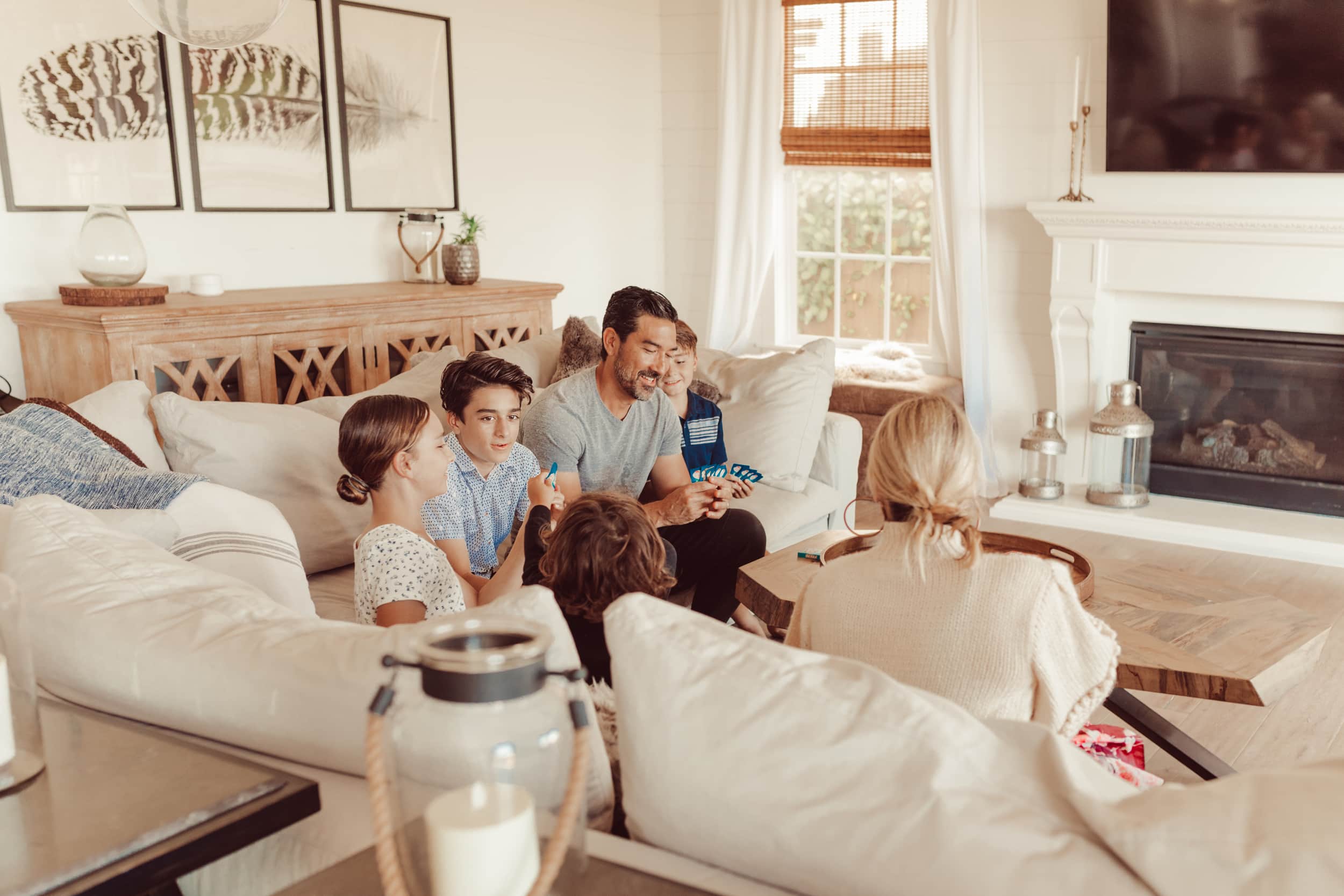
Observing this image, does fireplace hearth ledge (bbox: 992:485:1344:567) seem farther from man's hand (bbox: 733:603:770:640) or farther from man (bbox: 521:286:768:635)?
man (bbox: 521:286:768:635)

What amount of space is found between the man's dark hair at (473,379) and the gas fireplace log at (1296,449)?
10.9ft

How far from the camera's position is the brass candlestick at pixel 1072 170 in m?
4.70

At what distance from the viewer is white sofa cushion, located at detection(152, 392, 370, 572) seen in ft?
8.80

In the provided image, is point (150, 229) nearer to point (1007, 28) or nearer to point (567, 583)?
point (567, 583)

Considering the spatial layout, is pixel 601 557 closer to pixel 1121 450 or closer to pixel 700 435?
pixel 700 435

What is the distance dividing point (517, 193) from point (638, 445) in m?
2.56

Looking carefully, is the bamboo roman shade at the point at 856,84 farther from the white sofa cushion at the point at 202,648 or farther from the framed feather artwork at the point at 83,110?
the white sofa cushion at the point at 202,648

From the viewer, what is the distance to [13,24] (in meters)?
3.53

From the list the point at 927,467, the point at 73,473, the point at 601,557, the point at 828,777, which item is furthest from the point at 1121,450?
the point at 828,777

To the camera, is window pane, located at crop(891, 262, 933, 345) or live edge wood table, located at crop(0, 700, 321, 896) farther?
window pane, located at crop(891, 262, 933, 345)

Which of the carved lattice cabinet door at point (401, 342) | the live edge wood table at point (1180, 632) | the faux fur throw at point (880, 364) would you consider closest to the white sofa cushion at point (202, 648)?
the live edge wood table at point (1180, 632)

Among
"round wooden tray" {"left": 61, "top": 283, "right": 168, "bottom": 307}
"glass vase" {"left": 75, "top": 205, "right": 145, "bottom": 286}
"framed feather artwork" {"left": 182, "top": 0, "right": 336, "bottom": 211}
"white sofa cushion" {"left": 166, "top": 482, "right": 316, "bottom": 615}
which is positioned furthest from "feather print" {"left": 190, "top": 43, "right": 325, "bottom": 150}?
"white sofa cushion" {"left": 166, "top": 482, "right": 316, "bottom": 615}

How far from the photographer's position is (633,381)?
3.04 metres

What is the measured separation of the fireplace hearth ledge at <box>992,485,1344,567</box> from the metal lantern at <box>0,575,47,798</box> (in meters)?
4.17
